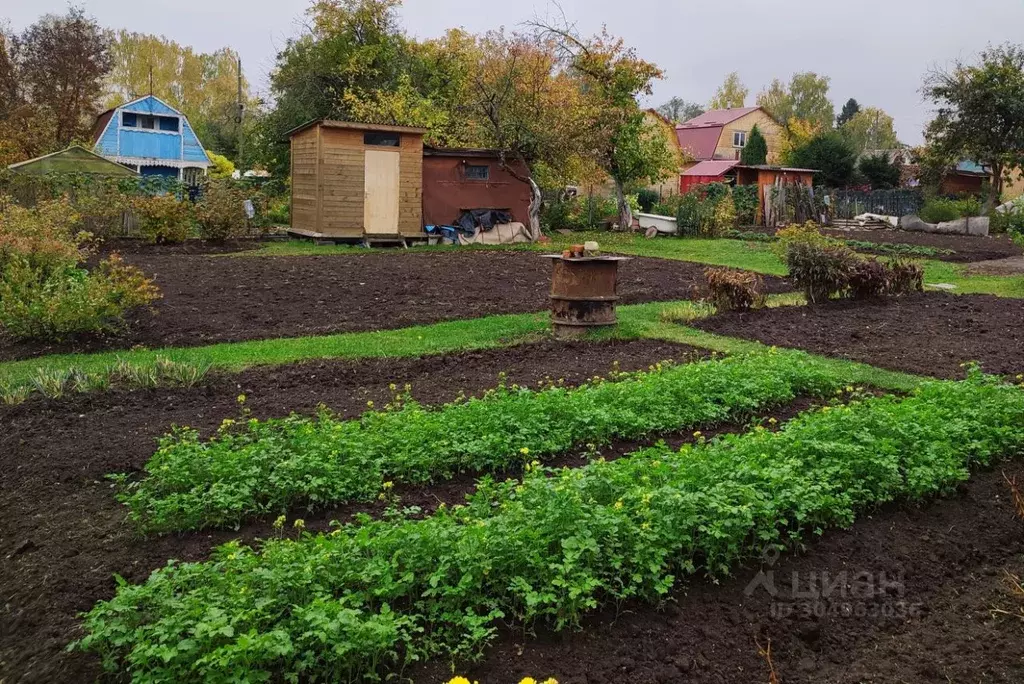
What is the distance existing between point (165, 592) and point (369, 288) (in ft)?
34.8

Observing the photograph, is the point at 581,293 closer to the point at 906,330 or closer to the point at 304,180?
the point at 906,330

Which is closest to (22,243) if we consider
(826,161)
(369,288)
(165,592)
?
(369,288)

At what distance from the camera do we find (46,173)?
22.5 meters

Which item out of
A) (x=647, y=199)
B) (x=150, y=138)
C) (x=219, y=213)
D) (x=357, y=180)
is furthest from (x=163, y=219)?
(x=150, y=138)

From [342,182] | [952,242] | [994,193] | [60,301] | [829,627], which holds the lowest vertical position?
[829,627]

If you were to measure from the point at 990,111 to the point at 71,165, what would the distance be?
1199 inches

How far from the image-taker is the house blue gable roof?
38812mm

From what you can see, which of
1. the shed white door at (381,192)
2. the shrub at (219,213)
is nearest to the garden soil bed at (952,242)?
the shed white door at (381,192)

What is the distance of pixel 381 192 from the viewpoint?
22.1 metres

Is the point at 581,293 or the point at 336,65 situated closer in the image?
the point at 581,293

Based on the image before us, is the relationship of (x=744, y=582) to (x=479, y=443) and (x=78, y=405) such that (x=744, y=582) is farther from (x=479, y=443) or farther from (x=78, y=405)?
(x=78, y=405)

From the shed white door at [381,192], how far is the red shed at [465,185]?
1201mm

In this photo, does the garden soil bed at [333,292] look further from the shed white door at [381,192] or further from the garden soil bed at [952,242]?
the garden soil bed at [952,242]

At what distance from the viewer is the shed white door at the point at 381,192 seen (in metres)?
21.9
